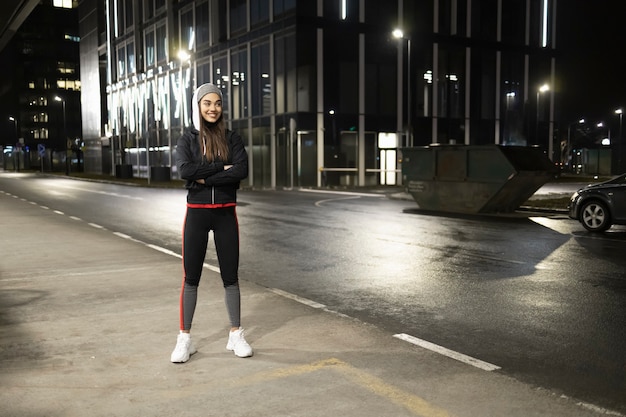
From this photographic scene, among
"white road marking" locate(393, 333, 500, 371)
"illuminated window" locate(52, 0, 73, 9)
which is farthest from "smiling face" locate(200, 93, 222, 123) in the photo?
"illuminated window" locate(52, 0, 73, 9)

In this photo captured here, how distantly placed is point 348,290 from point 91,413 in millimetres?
4103

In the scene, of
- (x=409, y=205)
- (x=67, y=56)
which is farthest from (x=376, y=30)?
(x=67, y=56)

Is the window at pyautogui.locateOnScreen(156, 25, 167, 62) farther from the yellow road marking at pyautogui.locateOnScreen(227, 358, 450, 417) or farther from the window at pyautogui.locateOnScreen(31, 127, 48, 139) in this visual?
the window at pyautogui.locateOnScreen(31, 127, 48, 139)

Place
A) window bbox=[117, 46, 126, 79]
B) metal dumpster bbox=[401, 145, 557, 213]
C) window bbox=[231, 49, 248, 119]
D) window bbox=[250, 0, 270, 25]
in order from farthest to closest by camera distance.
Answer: window bbox=[117, 46, 126, 79], window bbox=[231, 49, 248, 119], window bbox=[250, 0, 270, 25], metal dumpster bbox=[401, 145, 557, 213]

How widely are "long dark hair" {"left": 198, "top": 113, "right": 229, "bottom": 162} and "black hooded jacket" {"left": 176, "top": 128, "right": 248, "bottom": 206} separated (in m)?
0.04

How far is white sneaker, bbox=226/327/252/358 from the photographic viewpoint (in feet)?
15.6

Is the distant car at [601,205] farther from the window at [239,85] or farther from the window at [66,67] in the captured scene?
the window at [66,67]

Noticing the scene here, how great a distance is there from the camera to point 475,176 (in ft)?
57.5

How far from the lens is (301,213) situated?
709 inches

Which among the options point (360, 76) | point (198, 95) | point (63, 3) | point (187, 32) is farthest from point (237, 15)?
point (63, 3)

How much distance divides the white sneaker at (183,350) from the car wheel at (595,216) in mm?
10863

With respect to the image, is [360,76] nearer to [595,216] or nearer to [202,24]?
[202,24]

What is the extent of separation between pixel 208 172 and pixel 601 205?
11036 millimetres

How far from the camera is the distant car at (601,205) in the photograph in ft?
41.8
